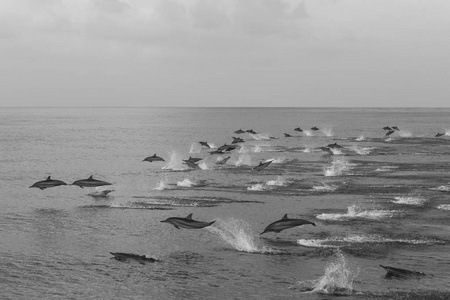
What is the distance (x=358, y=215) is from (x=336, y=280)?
13.6 metres

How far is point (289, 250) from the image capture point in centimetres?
2736

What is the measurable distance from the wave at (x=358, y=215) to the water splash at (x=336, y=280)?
10374 millimetres

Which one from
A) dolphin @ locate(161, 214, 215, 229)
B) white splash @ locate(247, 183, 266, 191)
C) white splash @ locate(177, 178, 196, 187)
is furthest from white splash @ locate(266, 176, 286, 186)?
dolphin @ locate(161, 214, 215, 229)

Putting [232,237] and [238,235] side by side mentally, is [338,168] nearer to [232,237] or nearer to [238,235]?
[238,235]

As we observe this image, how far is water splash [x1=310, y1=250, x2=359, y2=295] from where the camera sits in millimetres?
21859

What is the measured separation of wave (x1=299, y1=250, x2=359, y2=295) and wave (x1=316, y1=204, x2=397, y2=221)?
10.3 meters

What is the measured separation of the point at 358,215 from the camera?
117 feet

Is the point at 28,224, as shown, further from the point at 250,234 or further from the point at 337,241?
the point at 337,241

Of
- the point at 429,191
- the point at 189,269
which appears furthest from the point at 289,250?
the point at 429,191

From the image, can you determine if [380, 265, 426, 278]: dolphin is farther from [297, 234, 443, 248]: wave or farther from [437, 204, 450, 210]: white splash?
[437, 204, 450, 210]: white splash

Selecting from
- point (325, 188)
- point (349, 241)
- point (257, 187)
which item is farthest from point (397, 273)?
point (257, 187)

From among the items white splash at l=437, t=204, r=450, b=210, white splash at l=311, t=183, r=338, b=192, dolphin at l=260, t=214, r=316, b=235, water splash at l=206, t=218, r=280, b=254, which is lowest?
water splash at l=206, t=218, r=280, b=254

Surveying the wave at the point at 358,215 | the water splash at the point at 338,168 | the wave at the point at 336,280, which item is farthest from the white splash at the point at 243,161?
the wave at the point at 336,280

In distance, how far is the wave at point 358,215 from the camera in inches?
1383
